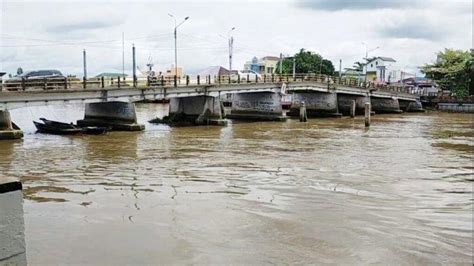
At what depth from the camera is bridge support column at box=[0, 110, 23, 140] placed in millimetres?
32156

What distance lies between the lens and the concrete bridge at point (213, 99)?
35.2 metres

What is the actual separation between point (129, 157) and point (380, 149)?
1417cm

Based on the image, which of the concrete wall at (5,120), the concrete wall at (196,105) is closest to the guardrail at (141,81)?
the concrete wall at (196,105)

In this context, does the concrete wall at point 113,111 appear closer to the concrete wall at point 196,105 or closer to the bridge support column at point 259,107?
the concrete wall at point 196,105

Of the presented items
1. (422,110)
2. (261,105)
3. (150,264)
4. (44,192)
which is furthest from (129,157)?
(422,110)

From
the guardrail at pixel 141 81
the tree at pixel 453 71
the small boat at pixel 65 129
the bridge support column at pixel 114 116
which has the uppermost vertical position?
the tree at pixel 453 71

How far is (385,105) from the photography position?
239ft

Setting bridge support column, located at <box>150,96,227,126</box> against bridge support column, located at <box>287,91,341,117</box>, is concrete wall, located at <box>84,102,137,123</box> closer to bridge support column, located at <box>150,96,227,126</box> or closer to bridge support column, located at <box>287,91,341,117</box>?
bridge support column, located at <box>150,96,227,126</box>

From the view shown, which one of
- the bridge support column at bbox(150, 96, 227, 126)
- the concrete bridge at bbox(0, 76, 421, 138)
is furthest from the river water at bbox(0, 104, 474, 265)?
the bridge support column at bbox(150, 96, 227, 126)

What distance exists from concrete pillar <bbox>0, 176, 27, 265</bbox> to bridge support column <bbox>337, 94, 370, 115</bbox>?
65.1 meters

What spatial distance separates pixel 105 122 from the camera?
4131 cm

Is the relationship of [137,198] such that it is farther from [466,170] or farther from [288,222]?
[466,170]

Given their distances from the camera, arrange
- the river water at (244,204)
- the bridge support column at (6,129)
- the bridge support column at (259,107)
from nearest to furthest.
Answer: the river water at (244,204) < the bridge support column at (6,129) < the bridge support column at (259,107)

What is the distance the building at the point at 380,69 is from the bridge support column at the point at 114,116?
9381 centimetres
